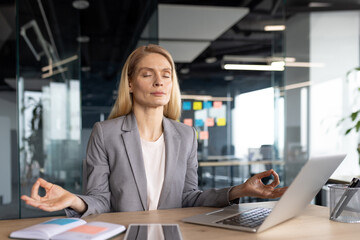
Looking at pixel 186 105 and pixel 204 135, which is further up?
pixel 186 105

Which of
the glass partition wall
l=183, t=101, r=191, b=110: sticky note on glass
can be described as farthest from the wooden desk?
l=183, t=101, r=191, b=110: sticky note on glass

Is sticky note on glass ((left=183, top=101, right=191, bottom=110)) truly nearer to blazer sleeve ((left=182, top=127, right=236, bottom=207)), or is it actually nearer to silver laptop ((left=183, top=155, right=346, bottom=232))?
blazer sleeve ((left=182, top=127, right=236, bottom=207))

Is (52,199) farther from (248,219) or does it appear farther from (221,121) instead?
(221,121)

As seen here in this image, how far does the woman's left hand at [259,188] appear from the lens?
1411mm

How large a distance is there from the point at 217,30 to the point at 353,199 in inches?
142

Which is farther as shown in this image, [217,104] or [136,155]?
→ [217,104]

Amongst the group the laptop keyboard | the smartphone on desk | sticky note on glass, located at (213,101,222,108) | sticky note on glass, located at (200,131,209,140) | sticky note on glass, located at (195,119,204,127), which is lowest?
the laptop keyboard

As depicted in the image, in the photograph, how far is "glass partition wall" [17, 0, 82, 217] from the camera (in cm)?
392

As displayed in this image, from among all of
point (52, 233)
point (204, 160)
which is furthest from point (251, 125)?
point (52, 233)

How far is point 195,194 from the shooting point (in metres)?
1.78

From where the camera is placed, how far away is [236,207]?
4.95 feet

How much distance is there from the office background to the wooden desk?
2372mm

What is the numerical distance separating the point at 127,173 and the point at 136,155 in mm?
91

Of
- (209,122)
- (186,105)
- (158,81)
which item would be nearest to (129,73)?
(158,81)
